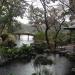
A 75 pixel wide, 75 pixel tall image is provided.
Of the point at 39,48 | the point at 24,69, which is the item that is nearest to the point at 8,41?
the point at 39,48

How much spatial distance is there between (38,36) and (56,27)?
2.12 metres

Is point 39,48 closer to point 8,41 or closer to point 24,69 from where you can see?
point 8,41

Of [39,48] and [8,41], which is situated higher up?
[8,41]

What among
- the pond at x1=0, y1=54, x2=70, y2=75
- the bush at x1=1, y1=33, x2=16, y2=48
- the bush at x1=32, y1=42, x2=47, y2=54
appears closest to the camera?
the pond at x1=0, y1=54, x2=70, y2=75

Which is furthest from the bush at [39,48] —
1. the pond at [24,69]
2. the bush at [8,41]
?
the pond at [24,69]

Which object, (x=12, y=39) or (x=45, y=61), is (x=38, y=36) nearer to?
(x=12, y=39)

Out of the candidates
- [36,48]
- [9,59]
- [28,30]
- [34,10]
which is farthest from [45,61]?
[28,30]

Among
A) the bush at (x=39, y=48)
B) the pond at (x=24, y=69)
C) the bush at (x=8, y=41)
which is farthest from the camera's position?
the bush at (x=8, y=41)

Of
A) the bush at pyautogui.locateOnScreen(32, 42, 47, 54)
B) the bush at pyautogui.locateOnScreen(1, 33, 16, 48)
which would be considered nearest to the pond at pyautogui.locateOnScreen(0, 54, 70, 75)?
the bush at pyautogui.locateOnScreen(32, 42, 47, 54)

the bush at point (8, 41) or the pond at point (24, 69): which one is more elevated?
the bush at point (8, 41)

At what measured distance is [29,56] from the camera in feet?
44.8

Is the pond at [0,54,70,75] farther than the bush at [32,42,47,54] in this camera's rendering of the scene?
No

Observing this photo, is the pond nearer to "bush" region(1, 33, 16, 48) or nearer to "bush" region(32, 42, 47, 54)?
"bush" region(32, 42, 47, 54)

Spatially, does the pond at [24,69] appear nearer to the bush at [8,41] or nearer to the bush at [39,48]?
the bush at [39,48]
